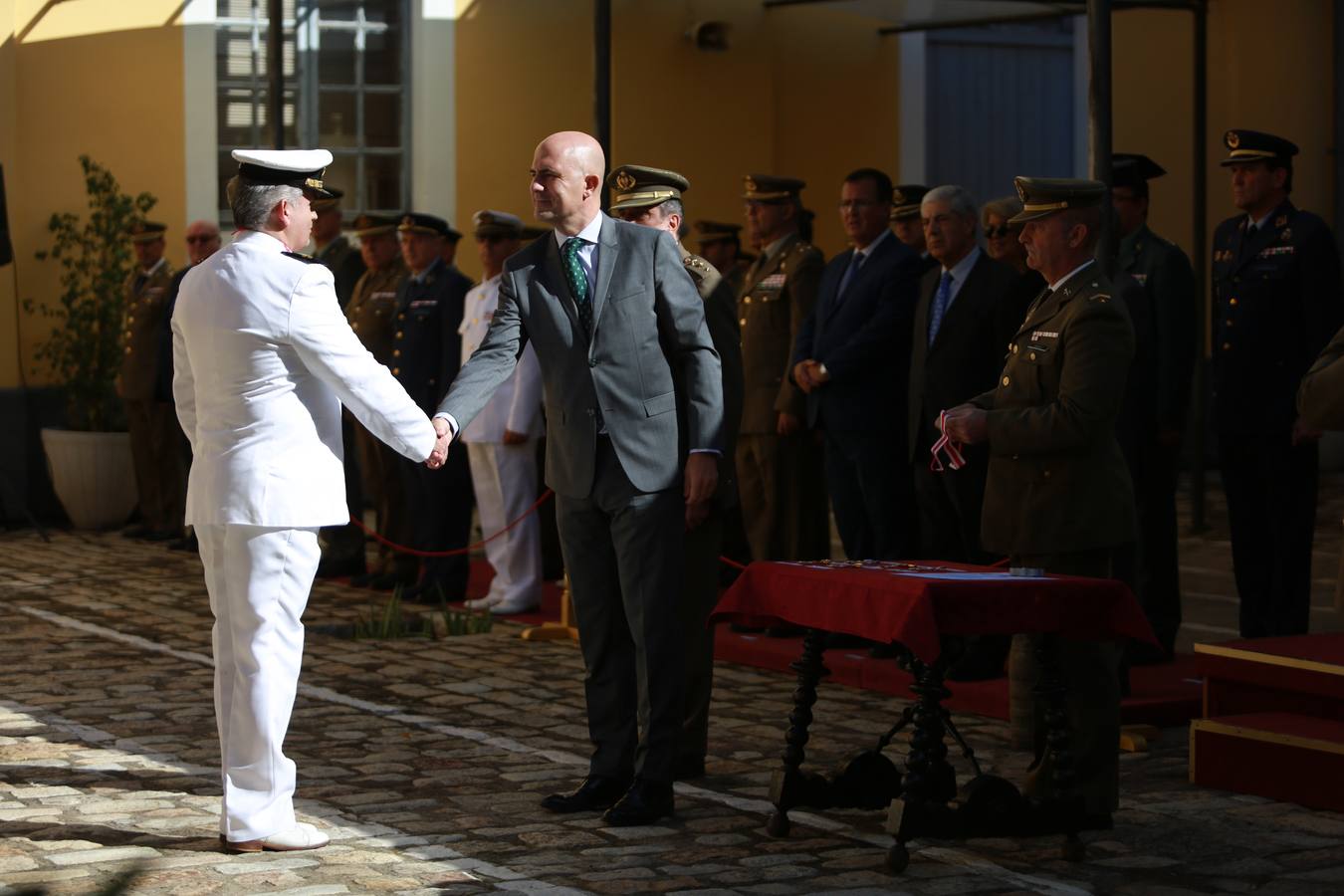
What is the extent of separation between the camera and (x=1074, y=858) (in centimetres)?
545

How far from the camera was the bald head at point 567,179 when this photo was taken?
593 centimetres

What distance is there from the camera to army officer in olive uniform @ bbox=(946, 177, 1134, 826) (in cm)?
577

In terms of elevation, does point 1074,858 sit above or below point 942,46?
below

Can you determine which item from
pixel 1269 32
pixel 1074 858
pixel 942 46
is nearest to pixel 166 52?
pixel 942 46

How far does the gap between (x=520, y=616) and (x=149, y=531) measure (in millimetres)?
4453

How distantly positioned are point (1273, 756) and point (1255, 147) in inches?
111

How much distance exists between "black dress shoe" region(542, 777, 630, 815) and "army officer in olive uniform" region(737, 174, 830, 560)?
120 inches

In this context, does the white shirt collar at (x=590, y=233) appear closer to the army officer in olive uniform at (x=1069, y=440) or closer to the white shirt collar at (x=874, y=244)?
the army officer in olive uniform at (x=1069, y=440)

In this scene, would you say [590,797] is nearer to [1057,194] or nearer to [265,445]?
[265,445]

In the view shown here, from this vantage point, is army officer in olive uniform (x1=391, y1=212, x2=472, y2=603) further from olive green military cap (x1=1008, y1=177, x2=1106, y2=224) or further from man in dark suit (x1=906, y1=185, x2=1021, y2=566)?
olive green military cap (x1=1008, y1=177, x2=1106, y2=224)

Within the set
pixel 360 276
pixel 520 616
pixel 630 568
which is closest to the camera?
pixel 630 568

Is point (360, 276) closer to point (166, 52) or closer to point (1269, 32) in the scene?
point (166, 52)

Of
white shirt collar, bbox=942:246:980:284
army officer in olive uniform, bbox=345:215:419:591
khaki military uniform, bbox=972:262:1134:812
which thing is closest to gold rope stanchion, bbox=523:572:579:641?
army officer in olive uniform, bbox=345:215:419:591

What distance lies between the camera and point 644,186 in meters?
6.86
